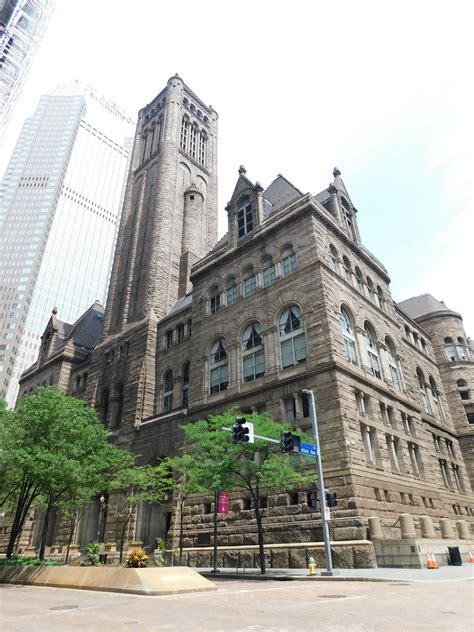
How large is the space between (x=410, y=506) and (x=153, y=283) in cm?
3162

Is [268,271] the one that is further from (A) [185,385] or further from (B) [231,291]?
(A) [185,385]

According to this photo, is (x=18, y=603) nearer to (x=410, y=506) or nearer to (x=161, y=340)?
(x=410, y=506)

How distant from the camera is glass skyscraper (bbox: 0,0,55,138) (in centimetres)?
5388

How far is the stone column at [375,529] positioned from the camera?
67.0 feet

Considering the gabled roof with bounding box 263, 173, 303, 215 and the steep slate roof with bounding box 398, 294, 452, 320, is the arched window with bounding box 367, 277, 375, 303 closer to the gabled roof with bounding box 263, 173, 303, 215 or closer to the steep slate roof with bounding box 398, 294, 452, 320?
the gabled roof with bounding box 263, 173, 303, 215

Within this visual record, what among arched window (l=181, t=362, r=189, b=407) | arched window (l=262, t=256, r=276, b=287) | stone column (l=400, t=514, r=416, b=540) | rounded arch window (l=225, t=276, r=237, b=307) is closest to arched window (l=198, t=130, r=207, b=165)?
rounded arch window (l=225, t=276, r=237, b=307)

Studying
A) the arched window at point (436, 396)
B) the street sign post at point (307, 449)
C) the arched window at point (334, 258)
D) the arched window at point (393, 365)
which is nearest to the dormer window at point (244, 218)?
the arched window at point (334, 258)

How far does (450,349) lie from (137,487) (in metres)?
37.0

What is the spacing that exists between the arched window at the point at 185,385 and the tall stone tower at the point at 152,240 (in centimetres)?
366

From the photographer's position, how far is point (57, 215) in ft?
472

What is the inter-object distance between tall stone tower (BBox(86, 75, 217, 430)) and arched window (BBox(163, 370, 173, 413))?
3.70 feet

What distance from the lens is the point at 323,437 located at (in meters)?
23.8

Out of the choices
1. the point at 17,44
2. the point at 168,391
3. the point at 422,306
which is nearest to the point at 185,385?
the point at 168,391

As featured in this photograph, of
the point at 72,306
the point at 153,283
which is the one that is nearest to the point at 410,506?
the point at 153,283
